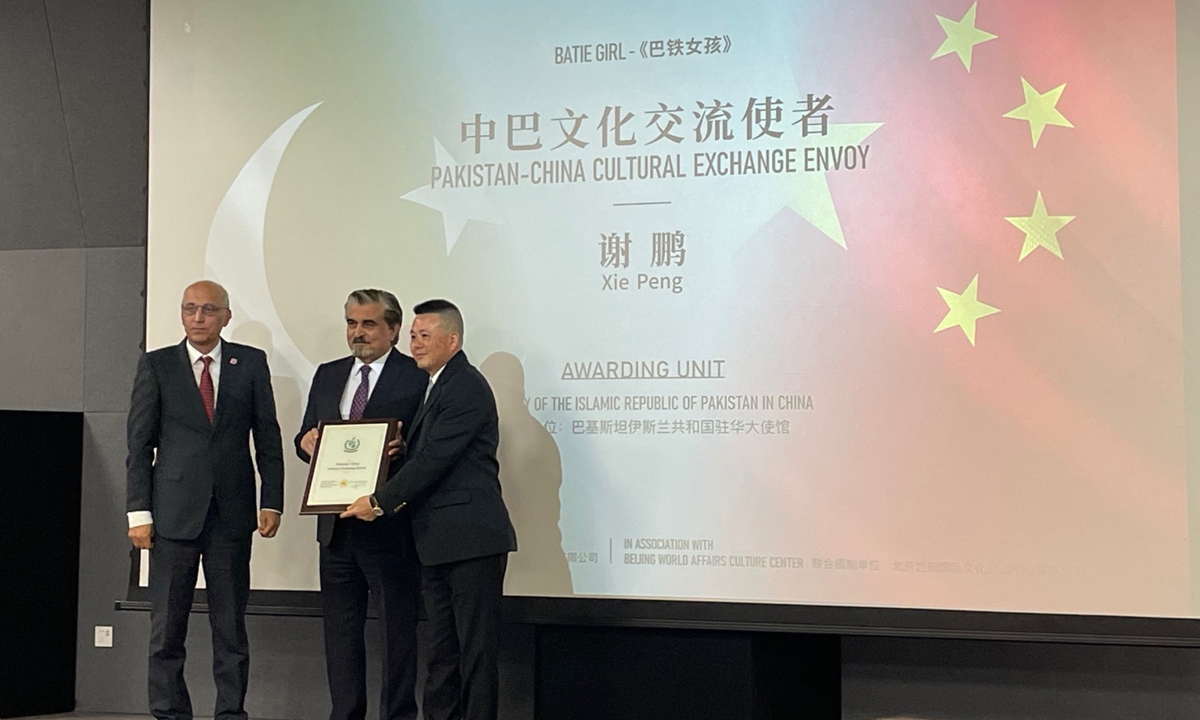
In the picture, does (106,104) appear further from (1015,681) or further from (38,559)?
(1015,681)

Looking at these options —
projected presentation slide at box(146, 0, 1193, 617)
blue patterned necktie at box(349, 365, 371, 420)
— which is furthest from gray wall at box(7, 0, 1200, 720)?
blue patterned necktie at box(349, 365, 371, 420)

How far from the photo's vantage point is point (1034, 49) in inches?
168

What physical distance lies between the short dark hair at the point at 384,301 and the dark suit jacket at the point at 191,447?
46 cm

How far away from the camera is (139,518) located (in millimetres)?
4492

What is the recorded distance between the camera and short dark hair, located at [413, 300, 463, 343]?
175 inches

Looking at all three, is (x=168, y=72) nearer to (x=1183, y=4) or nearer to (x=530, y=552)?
(x=530, y=552)

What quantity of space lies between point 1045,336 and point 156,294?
11.1 ft

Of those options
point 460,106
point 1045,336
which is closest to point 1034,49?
point 1045,336

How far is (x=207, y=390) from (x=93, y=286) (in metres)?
1.48

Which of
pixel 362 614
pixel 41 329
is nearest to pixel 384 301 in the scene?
pixel 362 614

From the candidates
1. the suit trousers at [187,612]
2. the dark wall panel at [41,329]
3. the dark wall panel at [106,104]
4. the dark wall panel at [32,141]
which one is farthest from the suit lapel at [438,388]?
the dark wall panel at [32,141]

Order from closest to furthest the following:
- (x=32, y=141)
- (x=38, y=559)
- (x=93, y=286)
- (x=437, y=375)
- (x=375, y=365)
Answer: (x=437, y=375)
(x=375, y=365)
(x=38, y=559)
(x=32, y=141)
(x=93, y=286)

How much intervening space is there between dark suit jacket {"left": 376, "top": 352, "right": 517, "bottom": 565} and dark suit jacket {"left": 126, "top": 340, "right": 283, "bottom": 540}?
59 centimetres

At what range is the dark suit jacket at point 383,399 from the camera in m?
4.52
